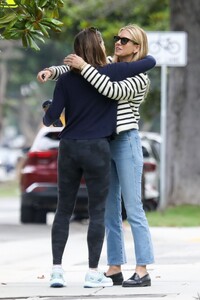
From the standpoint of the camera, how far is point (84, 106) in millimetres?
8625

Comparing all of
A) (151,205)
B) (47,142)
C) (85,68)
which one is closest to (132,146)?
(85,68)

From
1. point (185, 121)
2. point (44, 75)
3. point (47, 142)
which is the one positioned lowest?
point (47, 142)

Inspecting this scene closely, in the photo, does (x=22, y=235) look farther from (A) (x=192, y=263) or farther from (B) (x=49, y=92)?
(B) (x=49, y=92)

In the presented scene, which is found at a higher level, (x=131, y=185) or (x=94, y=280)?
(x=131, y=185)

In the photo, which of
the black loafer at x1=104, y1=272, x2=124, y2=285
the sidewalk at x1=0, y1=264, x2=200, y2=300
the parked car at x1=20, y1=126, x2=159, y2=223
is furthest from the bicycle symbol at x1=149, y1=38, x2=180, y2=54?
the black loafer at x1=104, y1=272, x2=124, y2=285

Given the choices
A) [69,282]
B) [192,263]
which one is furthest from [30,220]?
[69,282]

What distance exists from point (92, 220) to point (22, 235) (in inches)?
287

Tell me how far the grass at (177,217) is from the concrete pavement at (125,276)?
2316 mm

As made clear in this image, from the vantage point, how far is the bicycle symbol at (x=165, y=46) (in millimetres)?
17922

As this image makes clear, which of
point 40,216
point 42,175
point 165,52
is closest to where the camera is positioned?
point 165,52

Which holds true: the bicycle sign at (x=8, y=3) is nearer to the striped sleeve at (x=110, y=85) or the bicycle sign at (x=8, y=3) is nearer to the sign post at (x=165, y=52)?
the striped sleeve at (x=110, y=85)

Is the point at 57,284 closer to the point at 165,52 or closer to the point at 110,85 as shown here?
the point at 110,85

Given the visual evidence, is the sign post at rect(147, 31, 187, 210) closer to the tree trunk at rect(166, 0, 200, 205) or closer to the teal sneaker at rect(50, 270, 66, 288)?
the tree trunk at rect(166, 0, 200, 205)

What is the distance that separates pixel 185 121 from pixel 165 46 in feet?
9.25
